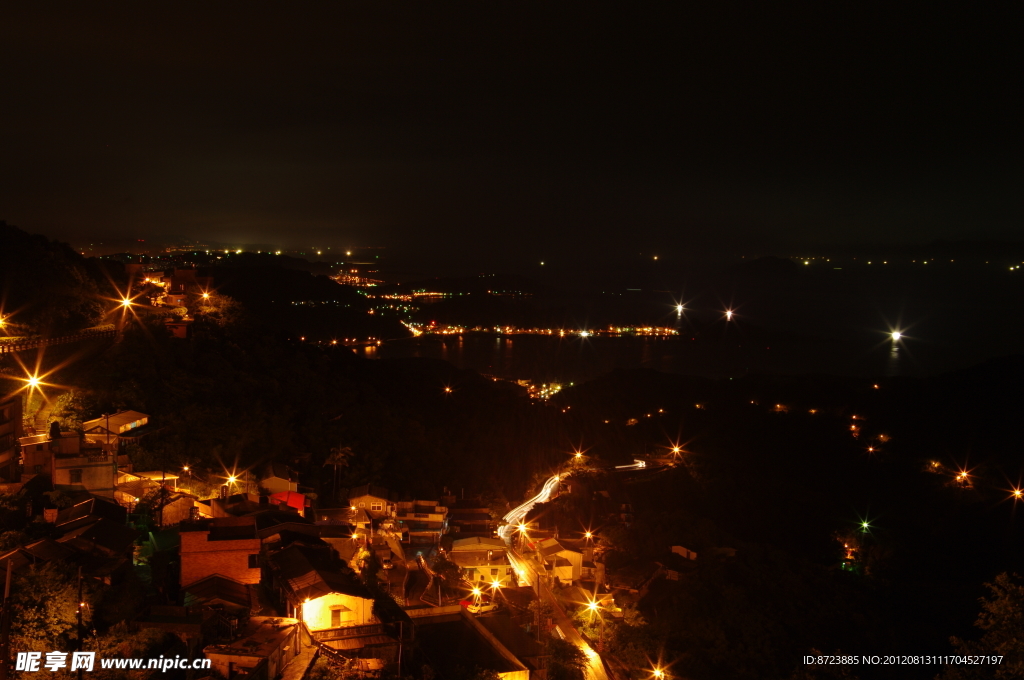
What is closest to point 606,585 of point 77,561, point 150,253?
point 77,561

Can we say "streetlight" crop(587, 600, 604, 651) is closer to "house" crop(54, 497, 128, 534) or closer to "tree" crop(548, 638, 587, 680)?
"tree" crop(548, 638, 587, 680)

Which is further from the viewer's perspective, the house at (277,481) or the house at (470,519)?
the house at (470,519)

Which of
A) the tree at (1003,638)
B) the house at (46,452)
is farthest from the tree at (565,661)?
the house at (46,452)

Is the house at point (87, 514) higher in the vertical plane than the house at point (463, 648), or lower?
higher

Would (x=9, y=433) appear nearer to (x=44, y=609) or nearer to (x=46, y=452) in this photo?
(x=46, y=452)

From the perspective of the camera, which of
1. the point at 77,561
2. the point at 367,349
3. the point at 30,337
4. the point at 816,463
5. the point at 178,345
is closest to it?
the point at 77,561

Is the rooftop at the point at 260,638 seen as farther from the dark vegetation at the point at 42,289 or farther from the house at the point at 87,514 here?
the dark vegetation at the point at 42,289

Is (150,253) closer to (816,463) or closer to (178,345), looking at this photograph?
(178,345)
